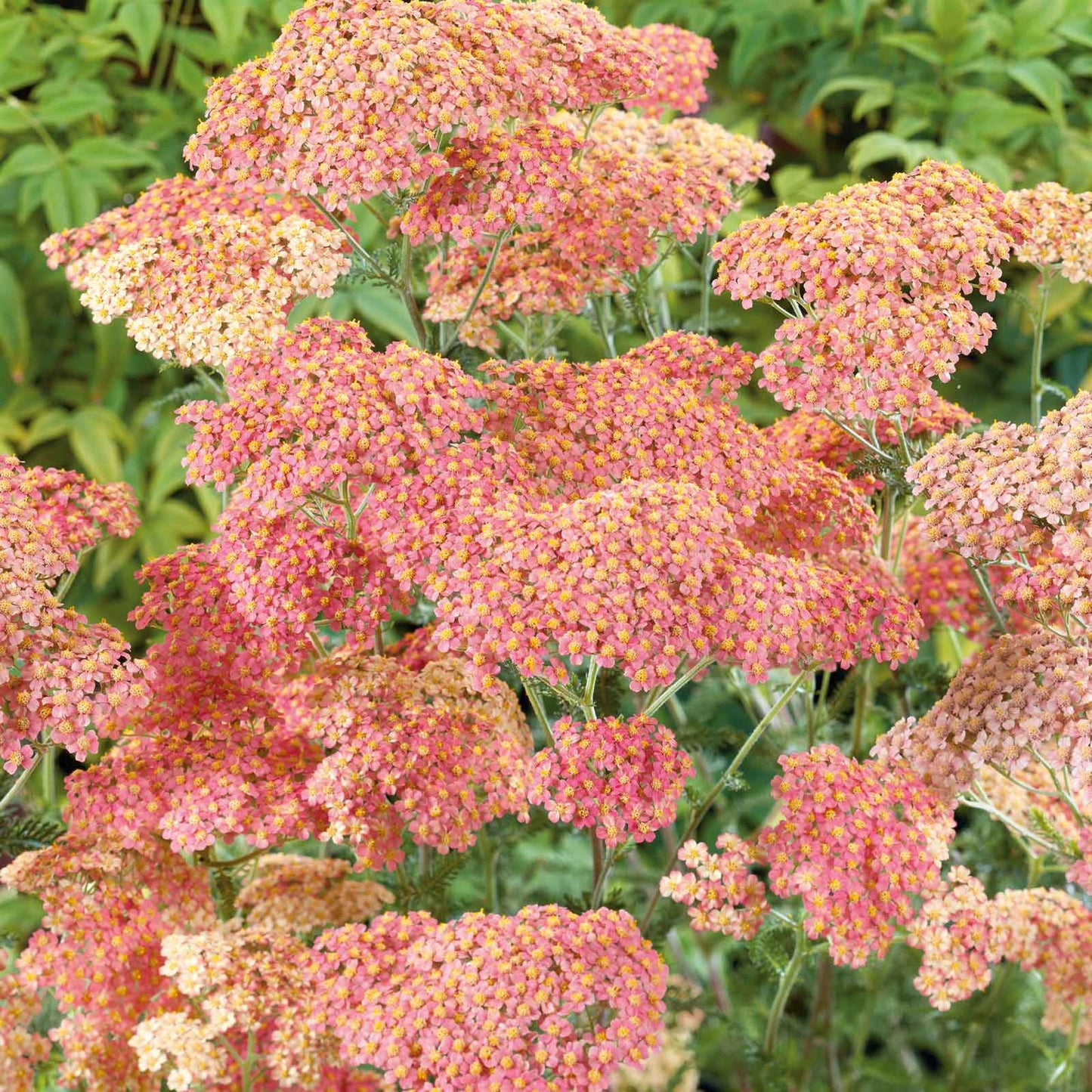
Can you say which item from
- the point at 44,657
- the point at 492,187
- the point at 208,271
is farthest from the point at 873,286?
the point at 44,657

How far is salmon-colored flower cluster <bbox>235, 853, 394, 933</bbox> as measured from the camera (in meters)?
1.38

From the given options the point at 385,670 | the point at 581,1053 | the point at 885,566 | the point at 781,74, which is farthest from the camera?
the point at 781,74

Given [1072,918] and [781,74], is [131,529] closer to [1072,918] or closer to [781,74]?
[1072,918]

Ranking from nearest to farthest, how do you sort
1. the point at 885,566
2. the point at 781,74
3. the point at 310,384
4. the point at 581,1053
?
the point at 581,1053 < the point at 310,384 < the point at 885,566 < the point at 781,74

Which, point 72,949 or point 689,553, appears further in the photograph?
point 72,949

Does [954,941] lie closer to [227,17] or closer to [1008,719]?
[1008,719]

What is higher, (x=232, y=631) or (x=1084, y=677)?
(x=1084, y=677)

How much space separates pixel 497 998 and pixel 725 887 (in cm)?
24

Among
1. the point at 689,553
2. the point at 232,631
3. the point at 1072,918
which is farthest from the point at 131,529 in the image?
the point at 1072,918

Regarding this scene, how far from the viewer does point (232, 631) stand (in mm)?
1276

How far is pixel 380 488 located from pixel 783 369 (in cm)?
36

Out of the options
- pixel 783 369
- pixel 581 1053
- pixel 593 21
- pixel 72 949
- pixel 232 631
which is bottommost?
pixel 72 949

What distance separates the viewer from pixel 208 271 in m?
1.32

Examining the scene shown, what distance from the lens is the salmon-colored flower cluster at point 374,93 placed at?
46.9 inches
